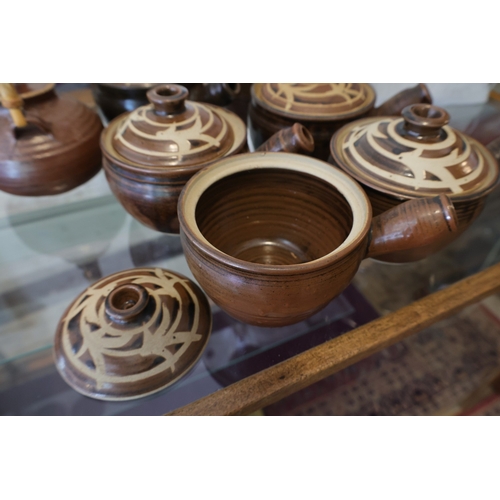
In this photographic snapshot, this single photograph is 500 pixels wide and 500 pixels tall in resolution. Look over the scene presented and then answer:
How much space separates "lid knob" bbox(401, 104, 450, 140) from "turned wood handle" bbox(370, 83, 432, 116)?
0.13 meters

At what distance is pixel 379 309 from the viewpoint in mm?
730

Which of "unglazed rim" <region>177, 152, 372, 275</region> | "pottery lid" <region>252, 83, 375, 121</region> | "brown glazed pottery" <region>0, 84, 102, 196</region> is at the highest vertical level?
"pottery lid" <region>252, 83, 375, 121</region>

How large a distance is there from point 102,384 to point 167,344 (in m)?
0.10

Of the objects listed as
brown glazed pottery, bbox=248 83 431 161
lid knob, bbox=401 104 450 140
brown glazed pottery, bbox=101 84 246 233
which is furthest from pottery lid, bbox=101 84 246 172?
lid knob, bbox=401 104 450 140

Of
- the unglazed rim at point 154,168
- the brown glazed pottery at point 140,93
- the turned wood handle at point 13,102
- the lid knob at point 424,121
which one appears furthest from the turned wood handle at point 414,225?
the turned wood handle at point 13,102

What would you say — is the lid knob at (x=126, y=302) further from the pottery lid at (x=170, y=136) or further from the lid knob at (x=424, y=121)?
the lid knob at (x=424, y=121)

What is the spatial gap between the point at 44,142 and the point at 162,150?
0.82 feet

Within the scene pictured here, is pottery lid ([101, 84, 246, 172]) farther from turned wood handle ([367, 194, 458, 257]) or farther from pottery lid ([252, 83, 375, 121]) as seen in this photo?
turned wood handle ([367, 194, 458, 257])

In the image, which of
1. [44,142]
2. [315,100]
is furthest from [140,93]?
[315,100]

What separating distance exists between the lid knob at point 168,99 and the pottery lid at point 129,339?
0.29 meters

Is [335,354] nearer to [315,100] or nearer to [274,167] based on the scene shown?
[274,167]

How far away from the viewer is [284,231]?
68 centimetres

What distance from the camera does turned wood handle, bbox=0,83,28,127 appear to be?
64 centimetres

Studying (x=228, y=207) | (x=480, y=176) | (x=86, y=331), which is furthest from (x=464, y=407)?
(x=86, y=331)
